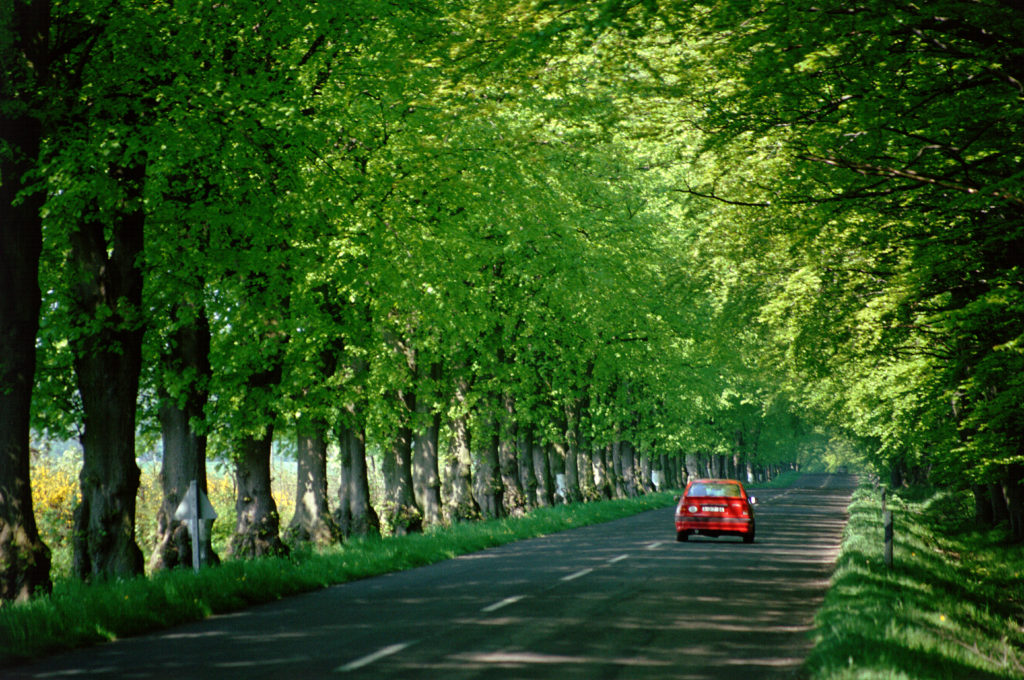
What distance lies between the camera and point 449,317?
78.9 feet

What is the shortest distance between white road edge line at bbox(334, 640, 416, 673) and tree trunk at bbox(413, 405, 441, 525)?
20.8 m

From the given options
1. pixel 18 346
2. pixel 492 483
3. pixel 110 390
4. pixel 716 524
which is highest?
pixel 18 346

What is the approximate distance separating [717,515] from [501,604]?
14.0 meters

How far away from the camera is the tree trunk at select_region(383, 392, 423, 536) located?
1126 inches

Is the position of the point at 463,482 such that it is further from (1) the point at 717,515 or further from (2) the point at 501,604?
(2) the point at 501,604

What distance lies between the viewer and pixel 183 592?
44.6 feet

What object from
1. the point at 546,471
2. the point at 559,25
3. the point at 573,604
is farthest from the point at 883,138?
the point at 546,471

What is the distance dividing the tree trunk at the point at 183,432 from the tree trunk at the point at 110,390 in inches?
123

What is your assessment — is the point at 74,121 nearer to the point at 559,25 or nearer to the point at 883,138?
the point at 559,25

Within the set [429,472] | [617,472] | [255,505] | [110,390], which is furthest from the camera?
[617,472]

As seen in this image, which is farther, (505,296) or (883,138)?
(505,296)

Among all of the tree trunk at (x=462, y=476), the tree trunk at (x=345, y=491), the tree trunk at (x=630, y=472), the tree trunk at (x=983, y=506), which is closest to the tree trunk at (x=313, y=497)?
the tree trunk at (x=345, y=491)

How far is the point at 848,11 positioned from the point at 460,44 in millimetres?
4073

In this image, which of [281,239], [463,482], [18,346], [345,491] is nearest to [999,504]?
[463,482]
